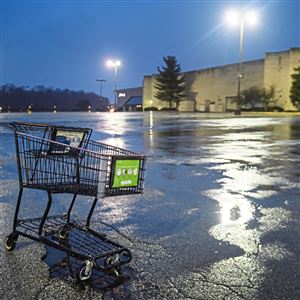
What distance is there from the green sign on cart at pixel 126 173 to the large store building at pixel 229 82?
178 feet

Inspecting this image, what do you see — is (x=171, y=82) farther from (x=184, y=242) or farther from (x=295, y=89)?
(x=184, y=242)

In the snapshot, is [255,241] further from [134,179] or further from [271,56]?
[271,56]

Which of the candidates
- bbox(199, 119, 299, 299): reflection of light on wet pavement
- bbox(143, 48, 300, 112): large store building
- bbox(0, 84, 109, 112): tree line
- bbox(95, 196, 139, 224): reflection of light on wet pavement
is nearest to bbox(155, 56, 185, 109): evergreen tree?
bbox(143, 48, 300, 112): large store building

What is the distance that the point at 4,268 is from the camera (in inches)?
145

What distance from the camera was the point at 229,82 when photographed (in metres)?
68.2

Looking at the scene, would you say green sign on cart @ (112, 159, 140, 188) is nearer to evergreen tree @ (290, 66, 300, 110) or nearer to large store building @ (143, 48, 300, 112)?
evergreen tree @ (290, 66, 300, 110)

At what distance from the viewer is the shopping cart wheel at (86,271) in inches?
134

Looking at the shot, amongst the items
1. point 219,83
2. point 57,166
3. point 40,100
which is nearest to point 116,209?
point 57,166

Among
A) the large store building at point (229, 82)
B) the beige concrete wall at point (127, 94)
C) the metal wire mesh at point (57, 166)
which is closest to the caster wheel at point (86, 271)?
Answer: the metal wire mesh at point (57, 166)

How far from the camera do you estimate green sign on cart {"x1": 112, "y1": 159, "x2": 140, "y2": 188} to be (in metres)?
3.79

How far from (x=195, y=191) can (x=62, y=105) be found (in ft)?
464

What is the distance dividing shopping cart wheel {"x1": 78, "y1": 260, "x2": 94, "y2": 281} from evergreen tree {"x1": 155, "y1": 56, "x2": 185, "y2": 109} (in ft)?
241

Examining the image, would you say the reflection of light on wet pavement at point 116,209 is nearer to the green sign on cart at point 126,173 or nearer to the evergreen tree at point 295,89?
the green sign on cart at point 126,173

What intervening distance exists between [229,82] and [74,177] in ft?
217
